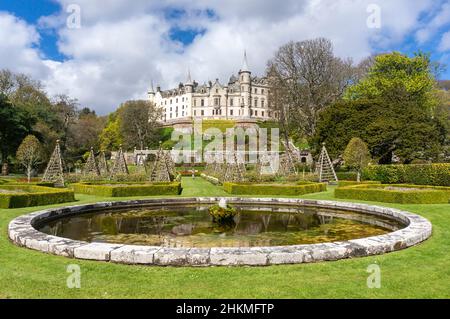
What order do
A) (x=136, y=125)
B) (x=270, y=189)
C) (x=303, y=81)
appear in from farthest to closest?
1. (x=136, y=125)
2. (x=303, y=81)
3. (x=270, y=189)

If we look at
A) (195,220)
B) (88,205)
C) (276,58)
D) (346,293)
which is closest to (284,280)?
(346,293)

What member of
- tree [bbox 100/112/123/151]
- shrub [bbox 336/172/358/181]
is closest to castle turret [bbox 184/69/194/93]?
tree [bbox 100/112/123/151]

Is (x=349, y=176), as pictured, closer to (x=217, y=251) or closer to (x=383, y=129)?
(x=383, y=129)

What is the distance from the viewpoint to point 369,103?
32.7 meters

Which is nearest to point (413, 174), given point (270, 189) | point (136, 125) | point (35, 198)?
point (270, 189)

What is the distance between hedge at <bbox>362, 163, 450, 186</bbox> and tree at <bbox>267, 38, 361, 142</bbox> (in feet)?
39.3

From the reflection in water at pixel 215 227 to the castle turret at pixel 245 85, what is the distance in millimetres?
86307

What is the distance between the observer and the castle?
98.8m

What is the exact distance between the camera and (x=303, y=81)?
123 feet

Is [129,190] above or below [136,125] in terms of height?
below

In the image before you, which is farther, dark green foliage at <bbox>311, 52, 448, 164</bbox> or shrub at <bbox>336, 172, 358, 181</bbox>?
shrub at <bbox>336, 172, 358, 181</bbox>

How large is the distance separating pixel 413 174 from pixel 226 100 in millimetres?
79987

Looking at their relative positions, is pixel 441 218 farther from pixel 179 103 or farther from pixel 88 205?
pixel 179 103

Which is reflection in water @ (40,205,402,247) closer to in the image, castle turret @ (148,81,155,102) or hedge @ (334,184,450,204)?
hedge @ (334,184,450,204)
